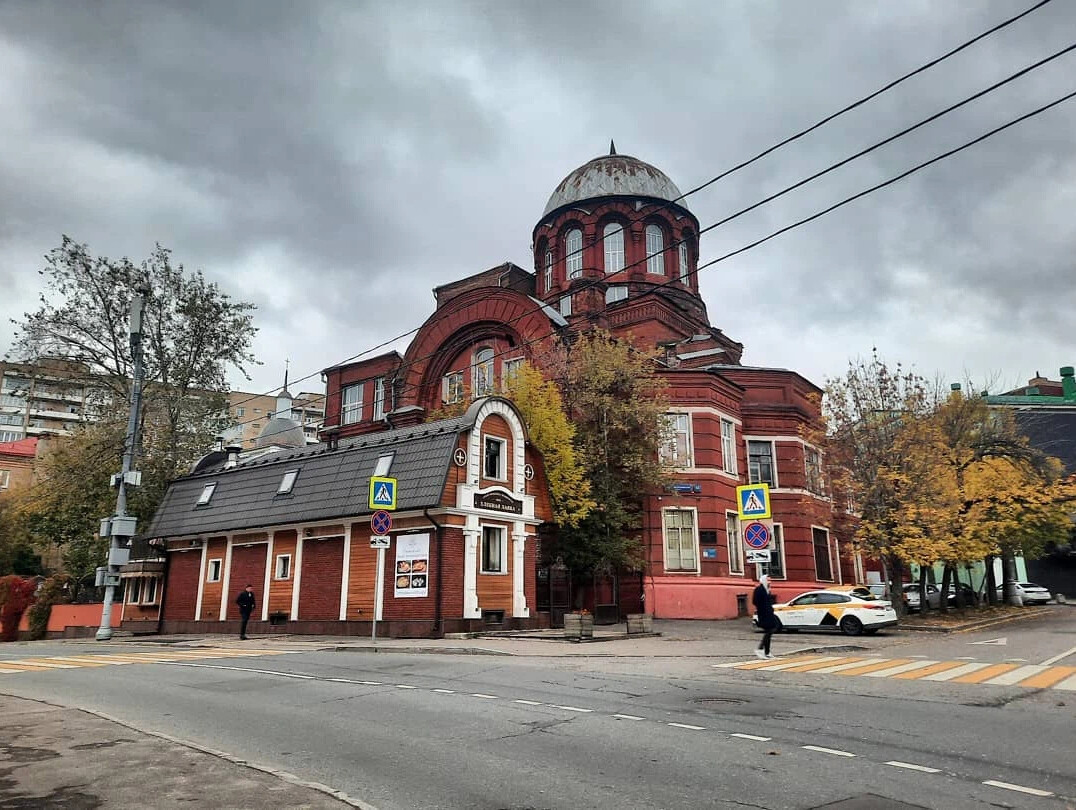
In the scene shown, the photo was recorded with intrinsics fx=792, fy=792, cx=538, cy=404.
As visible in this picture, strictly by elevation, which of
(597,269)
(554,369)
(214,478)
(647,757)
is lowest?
(647,757)

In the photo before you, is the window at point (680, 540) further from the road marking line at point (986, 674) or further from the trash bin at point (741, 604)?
the road marking line at point (986, 674)

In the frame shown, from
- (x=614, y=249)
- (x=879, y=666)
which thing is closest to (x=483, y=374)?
(x=614, y=249)

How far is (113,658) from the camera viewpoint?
58.2ft

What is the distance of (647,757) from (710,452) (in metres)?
26.2

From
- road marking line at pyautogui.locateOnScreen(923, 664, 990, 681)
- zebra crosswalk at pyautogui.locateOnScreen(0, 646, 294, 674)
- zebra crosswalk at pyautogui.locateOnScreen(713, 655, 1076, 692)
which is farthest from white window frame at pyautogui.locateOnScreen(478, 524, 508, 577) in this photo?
road marking line at pyautogui.locateOnScreen(923, 664, 990, 681)

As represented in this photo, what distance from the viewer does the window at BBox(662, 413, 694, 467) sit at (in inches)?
1246

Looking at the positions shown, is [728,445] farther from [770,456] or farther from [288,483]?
[288,483]

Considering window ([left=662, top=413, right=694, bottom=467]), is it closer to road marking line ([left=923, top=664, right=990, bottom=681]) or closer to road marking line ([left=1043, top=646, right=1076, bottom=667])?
road marking line ([left=1043, top=646, right=1076, bottom=667])

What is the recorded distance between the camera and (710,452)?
32.5 metres

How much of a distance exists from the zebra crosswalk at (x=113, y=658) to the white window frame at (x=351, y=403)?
2811 centimetres

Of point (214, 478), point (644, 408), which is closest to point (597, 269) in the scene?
point (644, 408)

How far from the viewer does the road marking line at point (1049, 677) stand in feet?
38.7

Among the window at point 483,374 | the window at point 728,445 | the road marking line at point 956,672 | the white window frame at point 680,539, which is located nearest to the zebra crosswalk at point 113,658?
the road marking line at point 956,672

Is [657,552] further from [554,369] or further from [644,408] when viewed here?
[554,369]
